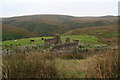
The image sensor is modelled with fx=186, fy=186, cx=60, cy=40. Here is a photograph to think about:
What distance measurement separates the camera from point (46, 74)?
4.46m

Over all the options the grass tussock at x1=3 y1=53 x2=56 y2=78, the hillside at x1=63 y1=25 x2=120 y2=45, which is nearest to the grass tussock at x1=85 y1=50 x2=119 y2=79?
the grass tussock at x1=3 y1=53 x2=56 y2=78

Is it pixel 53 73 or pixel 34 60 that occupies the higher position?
pixel 34 60

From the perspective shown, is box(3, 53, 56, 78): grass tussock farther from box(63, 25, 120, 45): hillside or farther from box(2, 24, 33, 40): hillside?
box(2, 24, 33, 40): hillside

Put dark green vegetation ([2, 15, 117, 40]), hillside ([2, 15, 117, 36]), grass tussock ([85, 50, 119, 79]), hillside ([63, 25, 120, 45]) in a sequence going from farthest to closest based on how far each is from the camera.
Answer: hillside ([2, 15, 117, 36]), dark green vegetation ([2, 15, 117, 40]), hillside ([63, 25, 120, 45]), grass tussock ([85, 50, 119, 79])

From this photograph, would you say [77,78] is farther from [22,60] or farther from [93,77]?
[22,60]

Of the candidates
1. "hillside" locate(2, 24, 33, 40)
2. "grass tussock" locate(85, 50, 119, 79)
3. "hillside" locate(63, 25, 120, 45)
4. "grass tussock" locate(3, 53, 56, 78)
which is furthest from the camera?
"hillside" locate(2, 24, 33, 40)

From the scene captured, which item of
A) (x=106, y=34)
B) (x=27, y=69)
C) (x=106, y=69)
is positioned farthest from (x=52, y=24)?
(x=106, y=69)

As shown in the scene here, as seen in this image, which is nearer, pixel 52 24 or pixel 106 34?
pixel 106 34

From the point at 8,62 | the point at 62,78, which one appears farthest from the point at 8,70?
the point at 62,78

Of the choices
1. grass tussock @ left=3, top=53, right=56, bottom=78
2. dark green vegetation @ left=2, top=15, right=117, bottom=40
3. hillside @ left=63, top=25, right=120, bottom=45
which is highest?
dark green vegetation @ left=2, top=15, right=117, bottom=40

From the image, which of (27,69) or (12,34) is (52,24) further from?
(27,69)

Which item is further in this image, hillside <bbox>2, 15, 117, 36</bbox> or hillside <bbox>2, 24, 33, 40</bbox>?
hillside <bbox>2, 15, 117, 36</bbox>

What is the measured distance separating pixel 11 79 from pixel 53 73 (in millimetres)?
Result: 1026

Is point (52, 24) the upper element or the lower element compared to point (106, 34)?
upper
